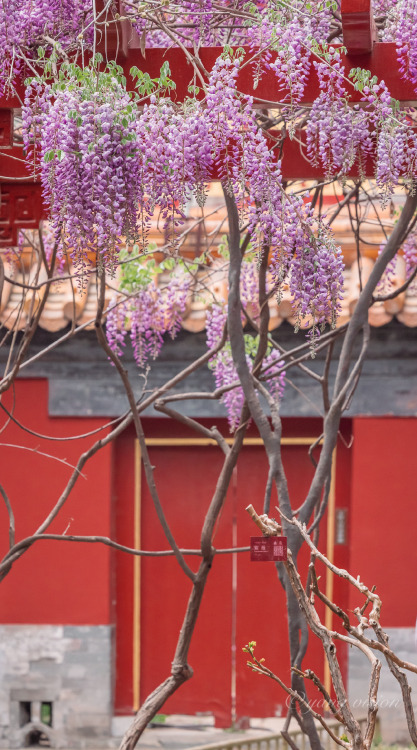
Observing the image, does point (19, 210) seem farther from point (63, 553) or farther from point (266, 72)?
point (63, 553)

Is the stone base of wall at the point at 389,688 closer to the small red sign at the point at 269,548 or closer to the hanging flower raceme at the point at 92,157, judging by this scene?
the small red sign at the point at 269,548

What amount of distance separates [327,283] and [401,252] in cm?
260

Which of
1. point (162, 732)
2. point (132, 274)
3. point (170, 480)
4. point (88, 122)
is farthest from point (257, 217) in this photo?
point (162, 732)

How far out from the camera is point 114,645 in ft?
19.1

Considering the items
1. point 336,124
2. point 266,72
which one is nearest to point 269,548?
point 336,124

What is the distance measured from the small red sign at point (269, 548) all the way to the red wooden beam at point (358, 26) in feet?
4.04

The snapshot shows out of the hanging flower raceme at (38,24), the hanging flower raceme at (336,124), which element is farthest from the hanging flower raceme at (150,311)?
the hanging flower raceme at (336,124)

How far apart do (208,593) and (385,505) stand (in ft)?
3.60

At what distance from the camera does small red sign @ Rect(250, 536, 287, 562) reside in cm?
280

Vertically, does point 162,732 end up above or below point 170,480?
below

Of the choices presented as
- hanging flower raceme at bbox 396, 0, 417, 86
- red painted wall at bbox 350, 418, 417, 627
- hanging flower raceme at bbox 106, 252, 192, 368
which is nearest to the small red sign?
hanging flower raceme at bbox 396, 0, 417, 86

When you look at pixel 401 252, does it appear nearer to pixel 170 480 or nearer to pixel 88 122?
pixel 170 480

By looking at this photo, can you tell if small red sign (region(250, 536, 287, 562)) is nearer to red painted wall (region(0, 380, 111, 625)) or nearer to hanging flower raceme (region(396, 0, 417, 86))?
hanging flower raceme (region(396, 0, 417, 86))

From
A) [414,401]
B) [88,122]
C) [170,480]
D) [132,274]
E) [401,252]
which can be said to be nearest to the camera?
[88,122]
